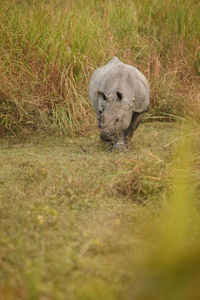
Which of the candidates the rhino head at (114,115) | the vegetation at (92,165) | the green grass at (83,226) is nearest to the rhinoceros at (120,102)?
the rhino head at (114,115)

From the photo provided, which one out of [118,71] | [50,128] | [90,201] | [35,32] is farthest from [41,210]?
[35,32]

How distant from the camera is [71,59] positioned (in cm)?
845

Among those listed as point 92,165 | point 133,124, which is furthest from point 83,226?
point 133,124

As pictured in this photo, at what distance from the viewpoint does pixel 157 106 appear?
9148mm

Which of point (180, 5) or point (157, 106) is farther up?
point (180, 5)

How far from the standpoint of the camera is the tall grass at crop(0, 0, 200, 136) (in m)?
8.16

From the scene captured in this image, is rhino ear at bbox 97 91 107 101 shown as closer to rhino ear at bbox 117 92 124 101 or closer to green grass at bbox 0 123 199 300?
rhino ear at bbox 117 92 124 101

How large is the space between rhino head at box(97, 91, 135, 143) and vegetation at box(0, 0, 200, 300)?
0.28 metres

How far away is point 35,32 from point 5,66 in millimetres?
771

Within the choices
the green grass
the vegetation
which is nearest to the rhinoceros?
the vegetation

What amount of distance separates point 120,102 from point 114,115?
19 cm

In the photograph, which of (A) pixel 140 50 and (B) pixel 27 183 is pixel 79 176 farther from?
(A) pixel 140 50

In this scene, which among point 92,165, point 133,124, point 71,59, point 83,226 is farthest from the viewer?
point 71,59

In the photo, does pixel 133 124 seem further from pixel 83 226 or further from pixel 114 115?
pixel 83 226
